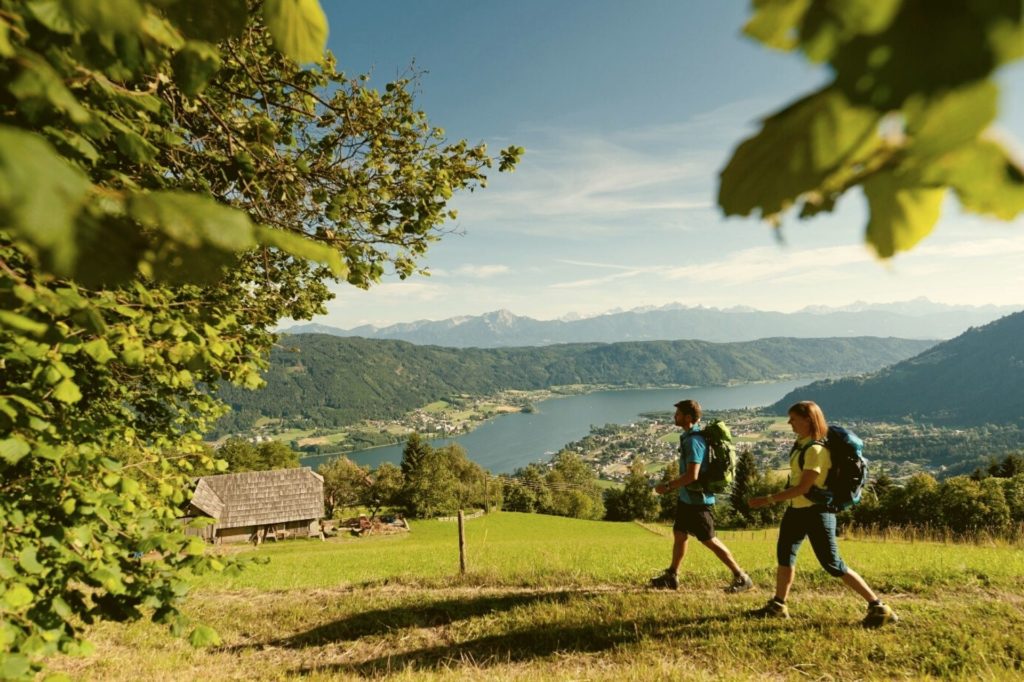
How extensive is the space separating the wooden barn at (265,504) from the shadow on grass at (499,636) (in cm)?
6002

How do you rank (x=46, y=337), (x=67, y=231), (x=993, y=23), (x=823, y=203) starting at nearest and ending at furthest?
(x=993, y=23)
(x=67, y=231)
(x=823, y=203)
(x=46, y=337)

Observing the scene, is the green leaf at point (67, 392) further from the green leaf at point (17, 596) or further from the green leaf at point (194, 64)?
the green leaf at point (194, 64)

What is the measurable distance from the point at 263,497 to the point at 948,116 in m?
71.5

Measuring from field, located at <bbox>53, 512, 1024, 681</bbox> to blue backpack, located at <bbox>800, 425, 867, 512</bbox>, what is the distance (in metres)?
1.27

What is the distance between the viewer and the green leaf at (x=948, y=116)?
54 centimetres

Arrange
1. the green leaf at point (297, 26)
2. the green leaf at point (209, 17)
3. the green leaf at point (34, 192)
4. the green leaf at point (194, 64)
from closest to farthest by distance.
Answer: the green leaf at point (34, 192) → the green leaf at point (297, 26) → the green leaf at point (209, 17) → the green leaf at point (194, 64)

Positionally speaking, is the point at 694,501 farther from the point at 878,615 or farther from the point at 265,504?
the point at 265,504

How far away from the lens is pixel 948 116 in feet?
1.92

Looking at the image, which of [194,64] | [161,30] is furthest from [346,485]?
[161,30]

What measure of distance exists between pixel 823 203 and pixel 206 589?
43.1ft

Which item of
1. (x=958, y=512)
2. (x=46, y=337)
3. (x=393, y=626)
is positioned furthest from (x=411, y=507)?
(x=46, y=337)

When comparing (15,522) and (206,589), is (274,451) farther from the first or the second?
(15,522)

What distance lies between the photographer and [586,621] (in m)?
5.88

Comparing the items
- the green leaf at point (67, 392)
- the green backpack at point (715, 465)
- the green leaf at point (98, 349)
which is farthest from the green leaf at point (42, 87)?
the green backpack at point (715, 465)
